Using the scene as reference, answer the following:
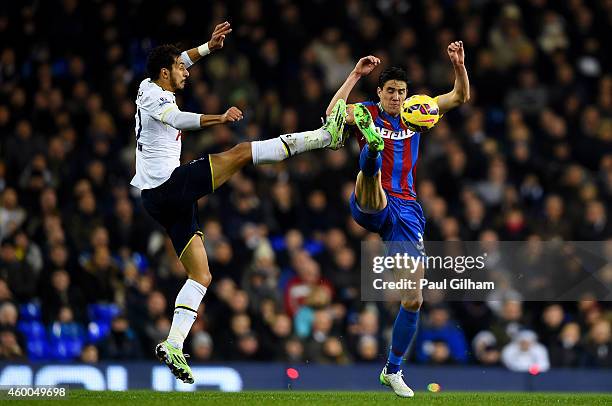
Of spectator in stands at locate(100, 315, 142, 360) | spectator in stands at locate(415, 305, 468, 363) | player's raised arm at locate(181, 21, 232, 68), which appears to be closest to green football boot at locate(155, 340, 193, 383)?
player's raised arm at locate(181, 21, 232, 68)

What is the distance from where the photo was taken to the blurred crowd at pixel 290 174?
14.2m

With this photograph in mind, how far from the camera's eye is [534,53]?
18172 mm

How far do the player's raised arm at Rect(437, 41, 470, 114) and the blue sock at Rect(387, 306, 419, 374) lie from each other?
170 centimetres

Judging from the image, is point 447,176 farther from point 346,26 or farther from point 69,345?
point 69,345

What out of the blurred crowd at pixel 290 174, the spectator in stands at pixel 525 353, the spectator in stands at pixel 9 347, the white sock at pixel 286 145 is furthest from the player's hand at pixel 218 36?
the spectator in stands at pixel 525 353

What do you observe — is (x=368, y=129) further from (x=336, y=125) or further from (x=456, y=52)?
(x=456, y=52)

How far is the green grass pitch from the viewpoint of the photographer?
34.0 ft

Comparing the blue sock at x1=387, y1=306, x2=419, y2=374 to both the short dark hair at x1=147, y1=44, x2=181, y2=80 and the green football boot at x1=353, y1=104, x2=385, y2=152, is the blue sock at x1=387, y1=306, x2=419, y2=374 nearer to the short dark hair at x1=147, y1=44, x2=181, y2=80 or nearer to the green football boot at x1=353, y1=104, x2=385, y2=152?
the green football boot at x1=353, y1=104, x2=385, y2=152

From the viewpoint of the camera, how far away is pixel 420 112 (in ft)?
34.8

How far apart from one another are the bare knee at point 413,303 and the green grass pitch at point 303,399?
0.74 m

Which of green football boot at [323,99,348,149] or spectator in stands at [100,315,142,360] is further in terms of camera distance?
spectator in stands at [100,315,142,360]

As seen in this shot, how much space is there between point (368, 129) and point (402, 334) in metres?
1.78

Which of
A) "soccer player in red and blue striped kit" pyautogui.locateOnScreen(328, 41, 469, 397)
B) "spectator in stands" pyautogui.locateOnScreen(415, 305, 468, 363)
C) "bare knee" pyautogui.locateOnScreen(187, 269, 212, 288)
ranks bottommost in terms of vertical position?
"spectator in stands" pyautogui.locateOnScreen(415, 305, 468, 363)

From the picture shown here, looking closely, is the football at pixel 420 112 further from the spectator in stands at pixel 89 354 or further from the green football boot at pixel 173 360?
the spectator in stands at pixel 89 354
